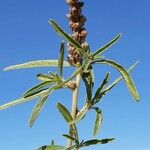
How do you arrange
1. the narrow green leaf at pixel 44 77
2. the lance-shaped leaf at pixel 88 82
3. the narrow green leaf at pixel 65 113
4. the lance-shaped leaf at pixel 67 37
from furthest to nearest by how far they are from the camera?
the narrow green leaf at pixel 44 77
the lance-shaped leaf at pixel 88 82
the narrow green leaf at pixel 65 113
the lance-shaped leaf at pixel 67 37

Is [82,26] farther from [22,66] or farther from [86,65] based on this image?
[22,66]

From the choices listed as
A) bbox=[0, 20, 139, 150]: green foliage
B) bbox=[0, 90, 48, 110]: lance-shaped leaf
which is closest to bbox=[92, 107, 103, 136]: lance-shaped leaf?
bbox=[0, 20, 139, 150]: green foliage

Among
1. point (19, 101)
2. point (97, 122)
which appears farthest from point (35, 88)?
point (97, 122)

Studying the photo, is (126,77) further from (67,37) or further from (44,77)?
(44,77)

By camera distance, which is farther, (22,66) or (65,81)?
(22,66)

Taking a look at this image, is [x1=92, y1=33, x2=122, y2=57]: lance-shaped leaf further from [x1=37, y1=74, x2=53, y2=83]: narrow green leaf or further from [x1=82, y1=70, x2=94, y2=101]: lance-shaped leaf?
[x1=37, y1=74, x2=53, y2=83]: narrow green leaf

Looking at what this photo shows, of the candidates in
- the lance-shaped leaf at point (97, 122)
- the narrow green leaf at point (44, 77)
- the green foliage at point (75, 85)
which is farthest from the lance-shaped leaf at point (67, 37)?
the lance-shaped leaf at point (97, 122)

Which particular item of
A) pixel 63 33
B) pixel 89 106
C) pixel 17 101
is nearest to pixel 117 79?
pixel 89 106

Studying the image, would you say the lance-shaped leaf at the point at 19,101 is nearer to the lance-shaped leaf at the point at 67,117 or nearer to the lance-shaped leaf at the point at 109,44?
the lance-shaped leaf at the point at 67,117
